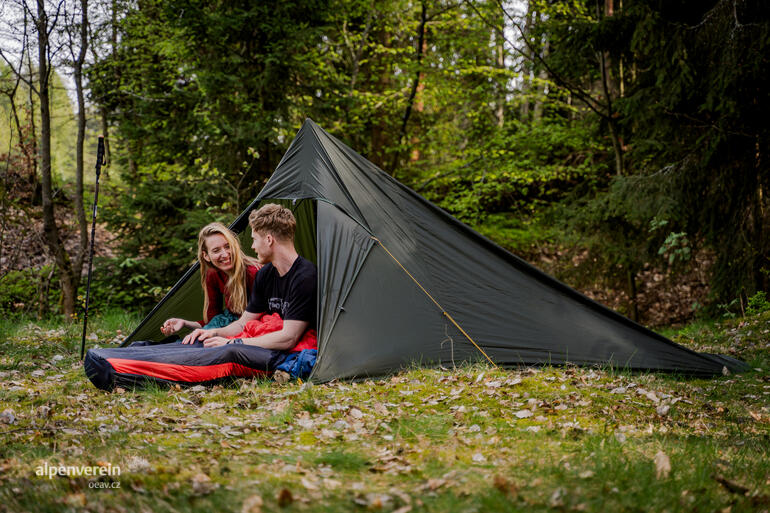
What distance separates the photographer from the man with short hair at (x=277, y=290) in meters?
4.26

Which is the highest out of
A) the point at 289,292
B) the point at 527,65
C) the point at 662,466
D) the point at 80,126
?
the point at 527,65

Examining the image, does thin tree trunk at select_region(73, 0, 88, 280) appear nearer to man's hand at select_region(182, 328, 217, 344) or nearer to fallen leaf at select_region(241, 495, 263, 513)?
man's hand at select_region(182, 328, 217, 344)

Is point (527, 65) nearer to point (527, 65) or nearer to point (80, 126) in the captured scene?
point (527, 65)

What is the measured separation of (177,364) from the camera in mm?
3994

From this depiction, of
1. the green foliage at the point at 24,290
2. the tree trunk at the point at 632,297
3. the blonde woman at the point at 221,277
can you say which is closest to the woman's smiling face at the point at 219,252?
the blonde woman at the point at 221,277

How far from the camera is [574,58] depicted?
27.5 feet

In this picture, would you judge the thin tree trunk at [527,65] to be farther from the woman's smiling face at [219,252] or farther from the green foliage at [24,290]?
the green foliage at [24,290]

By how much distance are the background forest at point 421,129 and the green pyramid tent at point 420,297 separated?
2.89m

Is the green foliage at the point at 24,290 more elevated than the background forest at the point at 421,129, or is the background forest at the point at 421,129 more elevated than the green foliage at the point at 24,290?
the background forest at the point at 421,129

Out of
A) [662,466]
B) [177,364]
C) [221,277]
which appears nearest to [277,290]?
[221,277]

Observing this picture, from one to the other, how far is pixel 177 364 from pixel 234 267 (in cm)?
107

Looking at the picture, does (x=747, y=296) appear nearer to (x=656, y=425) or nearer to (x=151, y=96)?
(x=656, y=425)

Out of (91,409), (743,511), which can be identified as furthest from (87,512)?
(743,511)

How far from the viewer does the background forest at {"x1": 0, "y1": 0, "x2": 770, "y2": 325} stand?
661 cm
